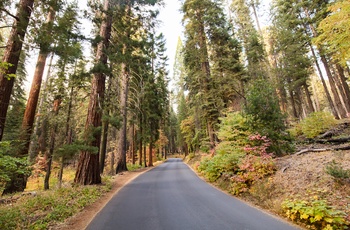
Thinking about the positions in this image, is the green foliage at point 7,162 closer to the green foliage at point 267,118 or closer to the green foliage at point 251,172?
the green foliage at point 251,172

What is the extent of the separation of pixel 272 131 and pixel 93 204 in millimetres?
8642

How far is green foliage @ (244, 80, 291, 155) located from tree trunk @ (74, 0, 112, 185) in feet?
26.0

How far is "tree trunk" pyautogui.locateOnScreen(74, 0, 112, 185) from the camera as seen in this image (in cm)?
887

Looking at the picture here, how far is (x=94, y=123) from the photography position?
30.9ft

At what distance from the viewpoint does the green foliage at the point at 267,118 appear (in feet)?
32.1

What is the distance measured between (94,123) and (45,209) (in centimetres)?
452

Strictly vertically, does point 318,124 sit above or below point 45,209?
above

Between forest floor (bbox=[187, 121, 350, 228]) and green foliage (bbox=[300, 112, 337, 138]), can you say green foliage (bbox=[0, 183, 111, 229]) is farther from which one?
green foliage (bbox=[300, 112, 337, 138])

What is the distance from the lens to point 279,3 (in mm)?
18906

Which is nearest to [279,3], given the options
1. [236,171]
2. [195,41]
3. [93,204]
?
[195,41]

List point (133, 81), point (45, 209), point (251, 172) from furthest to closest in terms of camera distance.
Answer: point (133, 81), point (251, 172), point (45, 209)

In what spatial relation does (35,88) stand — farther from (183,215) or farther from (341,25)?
(341,25)

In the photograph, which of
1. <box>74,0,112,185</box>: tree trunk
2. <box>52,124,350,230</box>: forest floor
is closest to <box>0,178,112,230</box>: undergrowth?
<box>52,124,350,230</box>: forest floor

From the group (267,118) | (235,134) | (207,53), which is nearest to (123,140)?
(235,134)
